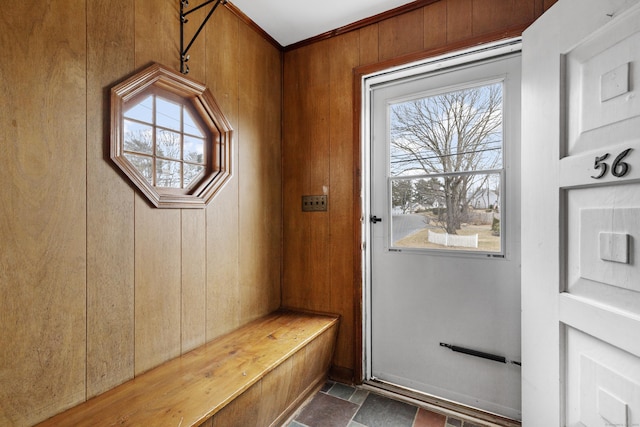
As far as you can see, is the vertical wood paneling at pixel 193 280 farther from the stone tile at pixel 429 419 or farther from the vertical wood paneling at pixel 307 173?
the stone tile at pixel 429 419

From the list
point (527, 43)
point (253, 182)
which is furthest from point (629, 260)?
point (253, 182)

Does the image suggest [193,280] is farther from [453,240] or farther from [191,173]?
[453,240]

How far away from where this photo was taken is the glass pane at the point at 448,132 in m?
1.64

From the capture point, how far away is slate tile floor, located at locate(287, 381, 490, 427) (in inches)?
61.7

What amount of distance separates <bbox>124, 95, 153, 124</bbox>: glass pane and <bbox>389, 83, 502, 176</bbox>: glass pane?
4.50 feet

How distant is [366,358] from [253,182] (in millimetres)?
1379

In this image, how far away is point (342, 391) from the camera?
1856 mm

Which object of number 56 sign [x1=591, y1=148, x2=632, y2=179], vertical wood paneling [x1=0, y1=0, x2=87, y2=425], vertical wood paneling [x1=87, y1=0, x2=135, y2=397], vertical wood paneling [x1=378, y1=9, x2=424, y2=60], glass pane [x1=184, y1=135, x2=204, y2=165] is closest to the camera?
number 56 sign [x1=591, y1=148, x2=632, y2=179]

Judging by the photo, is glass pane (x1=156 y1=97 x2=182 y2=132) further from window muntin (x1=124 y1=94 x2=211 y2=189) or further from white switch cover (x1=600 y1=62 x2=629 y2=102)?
white switch cover (x1=600 y1=62 x2=629 y2=102)

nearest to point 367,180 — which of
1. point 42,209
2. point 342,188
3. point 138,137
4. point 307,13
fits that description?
point 342,188

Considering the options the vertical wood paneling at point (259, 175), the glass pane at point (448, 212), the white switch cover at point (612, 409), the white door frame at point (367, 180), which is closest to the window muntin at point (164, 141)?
the vertical wood paneling at point (259, 175)

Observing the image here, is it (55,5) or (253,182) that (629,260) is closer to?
(253,182)

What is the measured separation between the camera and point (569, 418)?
895mm

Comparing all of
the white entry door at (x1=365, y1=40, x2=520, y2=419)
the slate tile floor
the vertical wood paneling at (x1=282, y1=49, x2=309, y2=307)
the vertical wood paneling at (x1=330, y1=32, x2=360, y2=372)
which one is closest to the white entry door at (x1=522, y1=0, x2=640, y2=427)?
the white entry door at (x1=365, y1=40, x2=520, y2=419)
